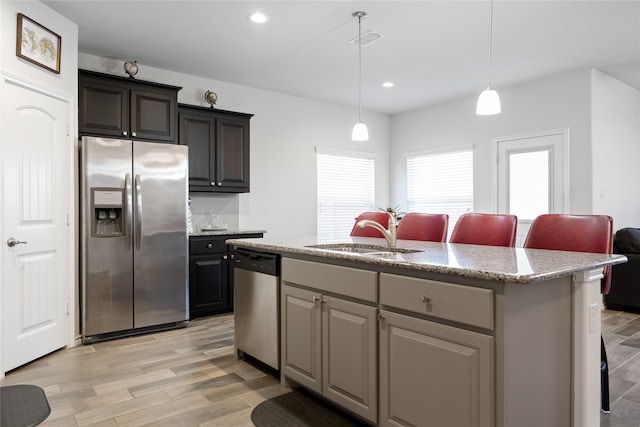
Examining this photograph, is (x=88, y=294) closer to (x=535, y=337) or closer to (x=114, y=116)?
(x=114, y=116)

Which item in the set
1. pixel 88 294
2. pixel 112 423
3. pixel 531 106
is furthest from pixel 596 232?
pixel 88 294

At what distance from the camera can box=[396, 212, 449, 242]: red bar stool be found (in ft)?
10.9

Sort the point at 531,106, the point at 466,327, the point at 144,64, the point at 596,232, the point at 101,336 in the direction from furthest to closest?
1. the point at 531,106
2. the point at 144,64
3. the point at 101,336
4. the point at 596,232
5. the point at 466,327

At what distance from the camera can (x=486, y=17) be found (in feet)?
11.2

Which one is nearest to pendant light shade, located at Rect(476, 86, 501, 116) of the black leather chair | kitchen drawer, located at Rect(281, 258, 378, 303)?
kitchen drawer, located at Rect(281, 258, 378, 303)

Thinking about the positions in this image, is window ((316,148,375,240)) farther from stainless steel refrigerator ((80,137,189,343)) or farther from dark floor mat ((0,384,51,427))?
dark floor mat ((0,384,51,427))

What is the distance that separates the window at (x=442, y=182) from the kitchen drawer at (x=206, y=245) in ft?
10.8

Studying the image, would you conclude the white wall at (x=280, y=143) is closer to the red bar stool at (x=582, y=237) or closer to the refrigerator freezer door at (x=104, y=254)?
the refrigerator freezer door at (x=104, y=254)

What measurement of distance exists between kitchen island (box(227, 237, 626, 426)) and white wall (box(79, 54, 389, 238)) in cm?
321

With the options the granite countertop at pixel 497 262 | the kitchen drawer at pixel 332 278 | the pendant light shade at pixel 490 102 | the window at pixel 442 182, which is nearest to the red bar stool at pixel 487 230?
the granite countertop at pixel 497 262

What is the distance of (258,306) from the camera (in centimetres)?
287

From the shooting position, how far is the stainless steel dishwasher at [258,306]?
2697mm

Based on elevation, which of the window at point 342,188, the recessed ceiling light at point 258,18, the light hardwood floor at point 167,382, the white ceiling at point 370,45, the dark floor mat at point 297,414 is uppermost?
the white ceiling at point 370,45

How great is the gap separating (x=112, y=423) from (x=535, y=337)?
6.89 feet
